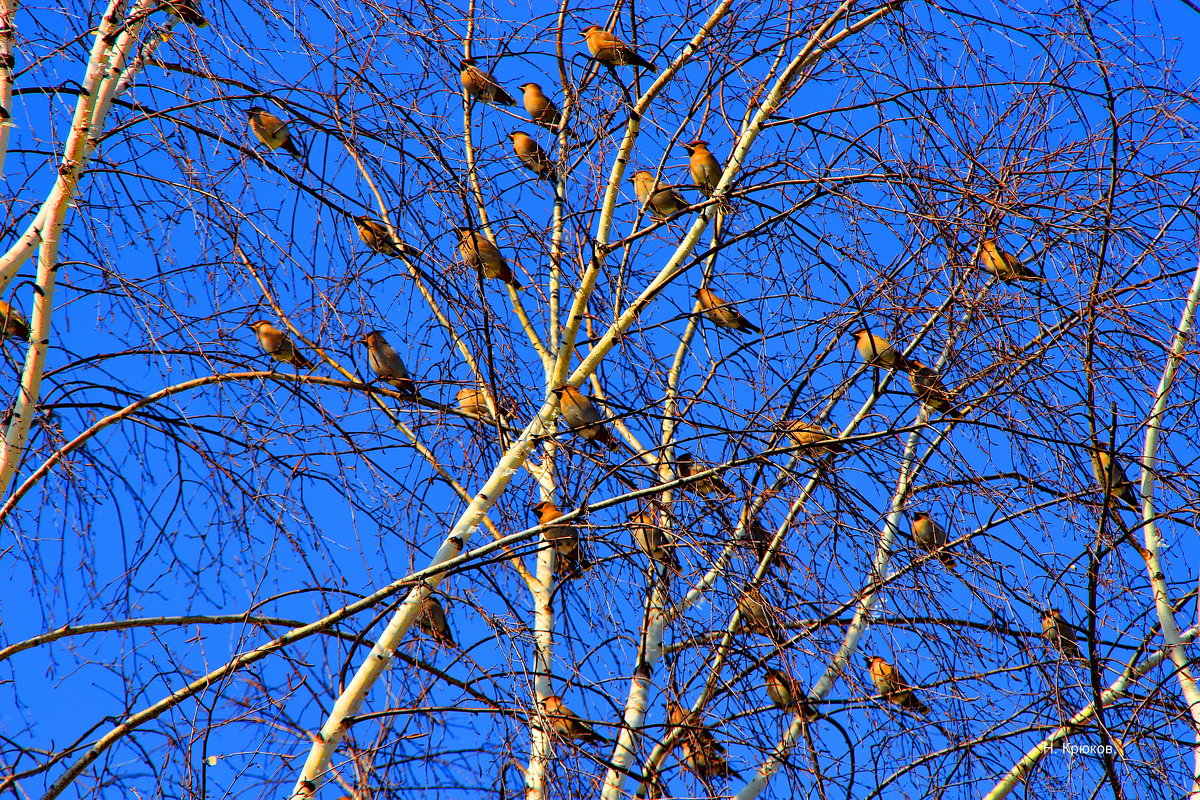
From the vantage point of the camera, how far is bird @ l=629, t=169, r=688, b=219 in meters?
4.29

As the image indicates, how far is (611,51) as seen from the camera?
425 centimetres

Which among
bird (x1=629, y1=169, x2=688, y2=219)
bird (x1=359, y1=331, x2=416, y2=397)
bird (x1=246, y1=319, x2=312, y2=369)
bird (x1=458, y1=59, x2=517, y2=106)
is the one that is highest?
bird (x1=458, y1=59, x2=517, y2=106)

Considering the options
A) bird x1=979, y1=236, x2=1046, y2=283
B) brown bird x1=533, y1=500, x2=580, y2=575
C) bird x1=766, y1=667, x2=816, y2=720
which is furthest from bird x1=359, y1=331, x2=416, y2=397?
bird x1=979, y1=236, x2=1046, y2=283

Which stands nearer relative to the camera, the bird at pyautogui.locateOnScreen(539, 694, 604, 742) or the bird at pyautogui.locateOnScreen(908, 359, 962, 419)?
the bird at pyautogui.locateOnScreen(539, 694, 604, 742)

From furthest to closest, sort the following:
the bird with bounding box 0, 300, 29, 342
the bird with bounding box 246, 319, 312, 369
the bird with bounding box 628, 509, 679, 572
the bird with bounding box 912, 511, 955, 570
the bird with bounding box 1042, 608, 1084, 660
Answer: the bird with bounding box 912, 511, 955, 570, the bird with bounding box 0, 300, 29, 342, the bird with bounding box 246, 319, 312, 369, the bird with bounding box 1042, 608, 1084, 660, the bird with bounding box 628, 509, 679, 572

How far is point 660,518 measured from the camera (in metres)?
3.70

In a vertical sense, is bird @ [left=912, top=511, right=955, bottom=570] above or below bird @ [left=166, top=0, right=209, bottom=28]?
below

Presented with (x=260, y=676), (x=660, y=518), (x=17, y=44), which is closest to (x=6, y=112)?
(x=17, y=44)

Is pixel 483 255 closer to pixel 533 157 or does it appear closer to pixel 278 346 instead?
pixel 533 157

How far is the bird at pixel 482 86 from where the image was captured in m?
4.67

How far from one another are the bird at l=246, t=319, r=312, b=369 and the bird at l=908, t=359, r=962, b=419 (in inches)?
75.7

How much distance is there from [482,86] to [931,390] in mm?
2307

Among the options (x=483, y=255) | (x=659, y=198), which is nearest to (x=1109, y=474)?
(x=659, y=198)

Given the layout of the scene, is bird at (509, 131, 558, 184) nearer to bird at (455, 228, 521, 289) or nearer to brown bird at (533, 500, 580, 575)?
bird at (455, 228, 521, 289)
